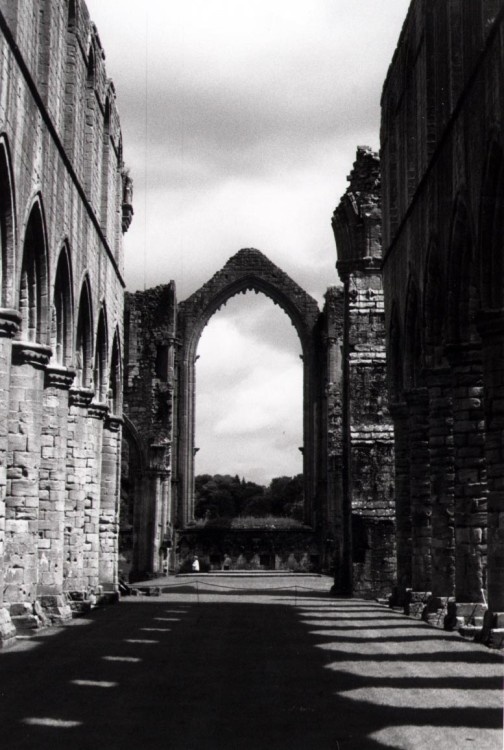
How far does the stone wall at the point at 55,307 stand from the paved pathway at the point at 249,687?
1.34 metres

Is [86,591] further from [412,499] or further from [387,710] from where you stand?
[387,710]

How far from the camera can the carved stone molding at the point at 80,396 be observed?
Answer: 712 inches

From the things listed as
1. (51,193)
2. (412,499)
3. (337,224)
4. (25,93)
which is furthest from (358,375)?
(25,93)

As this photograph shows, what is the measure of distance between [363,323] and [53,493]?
9.68 m

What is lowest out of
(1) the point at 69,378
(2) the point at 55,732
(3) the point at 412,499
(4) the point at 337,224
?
(2) the point at 55,732

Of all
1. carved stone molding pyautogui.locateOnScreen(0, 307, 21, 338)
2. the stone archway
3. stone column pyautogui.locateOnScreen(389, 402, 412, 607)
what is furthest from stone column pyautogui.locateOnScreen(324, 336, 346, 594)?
carved stone molding pyautogui.locateOnScreen(0, 307, 21, 338)

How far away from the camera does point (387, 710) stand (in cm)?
798

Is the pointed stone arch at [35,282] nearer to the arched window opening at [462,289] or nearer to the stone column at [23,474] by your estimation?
the stone column at [23,474]

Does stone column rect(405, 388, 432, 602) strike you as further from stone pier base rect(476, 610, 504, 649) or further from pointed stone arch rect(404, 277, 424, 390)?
stone pier base rect(476, 610, 504, 649)

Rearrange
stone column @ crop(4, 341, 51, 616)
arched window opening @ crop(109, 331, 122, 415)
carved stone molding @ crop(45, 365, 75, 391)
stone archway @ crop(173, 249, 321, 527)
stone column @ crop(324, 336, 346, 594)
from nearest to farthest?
stone column @ crop(4, 341, 51, 616) → carved stone molding @ crop(45, 365, 75, 391) → arched window opening @ crop(109, 331, 122, 415) → stone column @ crop(324, 336, 346, 594) → stone archway @ crop(173, 249, 321, 527)

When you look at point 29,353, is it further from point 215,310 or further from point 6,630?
point 215,310

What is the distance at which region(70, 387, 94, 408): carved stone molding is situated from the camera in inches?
712

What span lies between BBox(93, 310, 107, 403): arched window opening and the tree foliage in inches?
1784

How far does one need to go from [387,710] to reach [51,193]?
899 centimetres
